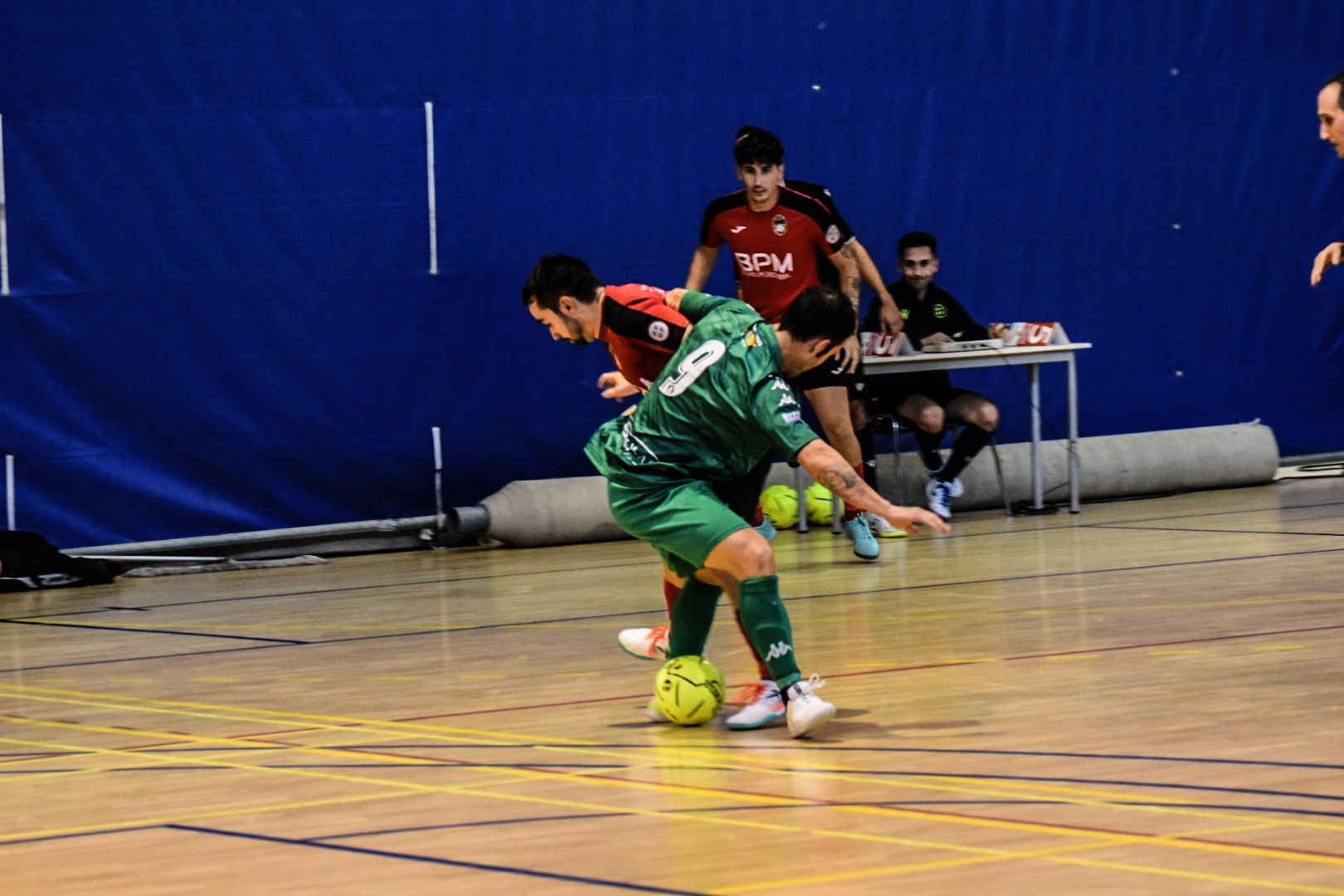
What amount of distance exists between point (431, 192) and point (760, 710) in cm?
679

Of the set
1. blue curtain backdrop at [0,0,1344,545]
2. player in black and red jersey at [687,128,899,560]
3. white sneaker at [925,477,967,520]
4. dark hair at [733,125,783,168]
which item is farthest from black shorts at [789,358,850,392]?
blue curtain backdrop at [0,0,1344,545]

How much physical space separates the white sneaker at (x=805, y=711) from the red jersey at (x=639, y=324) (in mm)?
1571

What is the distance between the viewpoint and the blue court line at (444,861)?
3.47 m

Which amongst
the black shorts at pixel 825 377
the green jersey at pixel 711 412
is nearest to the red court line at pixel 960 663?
the green jersey at pixel 711 412

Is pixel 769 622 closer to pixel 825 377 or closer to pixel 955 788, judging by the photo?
pixel 955 788

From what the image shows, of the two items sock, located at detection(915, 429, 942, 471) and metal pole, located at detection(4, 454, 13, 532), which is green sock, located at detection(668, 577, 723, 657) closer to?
metal pole, located at detection(4, 454, 13, 532)

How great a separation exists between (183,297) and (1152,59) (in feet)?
21.1

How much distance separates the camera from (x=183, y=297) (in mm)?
11016

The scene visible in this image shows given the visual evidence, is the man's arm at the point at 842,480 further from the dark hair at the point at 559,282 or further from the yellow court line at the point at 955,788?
the dark hair at the point at 559,282

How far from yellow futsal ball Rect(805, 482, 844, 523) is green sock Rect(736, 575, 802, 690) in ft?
22.5

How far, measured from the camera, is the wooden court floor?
3.66 m

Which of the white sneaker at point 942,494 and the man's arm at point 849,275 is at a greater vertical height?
the man's arm at point 849,275

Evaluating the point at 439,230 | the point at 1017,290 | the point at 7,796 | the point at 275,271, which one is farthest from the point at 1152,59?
the point at 7,796

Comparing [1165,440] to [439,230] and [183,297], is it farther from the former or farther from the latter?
[183,297]
